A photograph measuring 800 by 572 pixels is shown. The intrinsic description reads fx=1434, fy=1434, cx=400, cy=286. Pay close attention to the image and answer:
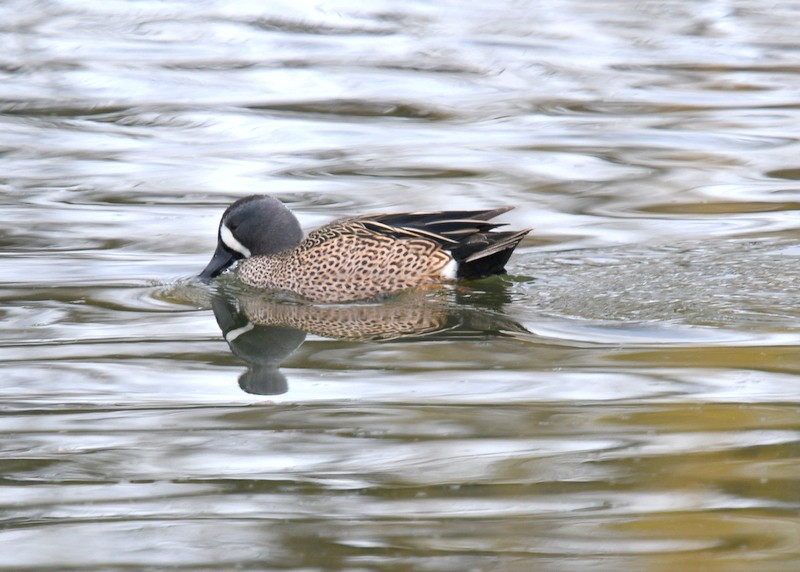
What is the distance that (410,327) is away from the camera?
23.7ft

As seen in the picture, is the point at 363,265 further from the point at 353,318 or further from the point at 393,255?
the point at 353,318

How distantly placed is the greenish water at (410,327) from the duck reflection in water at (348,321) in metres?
0.03

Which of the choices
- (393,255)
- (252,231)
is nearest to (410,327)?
(393,255)

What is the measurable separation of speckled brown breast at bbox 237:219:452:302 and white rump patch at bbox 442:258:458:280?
2 centimetres

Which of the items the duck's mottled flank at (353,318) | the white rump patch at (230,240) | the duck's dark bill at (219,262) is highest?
the white rump patch at (230,240)

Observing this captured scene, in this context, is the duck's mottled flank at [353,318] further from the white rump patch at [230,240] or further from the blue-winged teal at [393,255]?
the white rump patch at [230,240]

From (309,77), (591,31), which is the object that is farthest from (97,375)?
(591,31)

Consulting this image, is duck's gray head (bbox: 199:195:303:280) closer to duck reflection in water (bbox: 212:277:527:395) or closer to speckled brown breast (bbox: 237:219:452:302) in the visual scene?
duck reflection in water (bbox: 212:277:527:395)

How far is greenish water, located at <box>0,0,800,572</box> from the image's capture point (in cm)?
458

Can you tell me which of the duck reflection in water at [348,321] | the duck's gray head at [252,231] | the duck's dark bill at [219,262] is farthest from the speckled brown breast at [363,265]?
the duck's dark bill at [219,262]

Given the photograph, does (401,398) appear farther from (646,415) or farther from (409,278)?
(409,278)

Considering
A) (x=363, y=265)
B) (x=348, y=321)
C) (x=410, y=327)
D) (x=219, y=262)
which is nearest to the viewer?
(x=410, y=327)

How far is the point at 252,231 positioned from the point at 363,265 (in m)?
0.79

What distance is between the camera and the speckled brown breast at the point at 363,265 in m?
7.98
